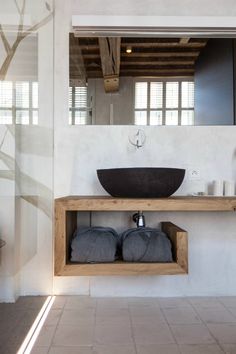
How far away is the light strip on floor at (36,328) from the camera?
1.74 meters

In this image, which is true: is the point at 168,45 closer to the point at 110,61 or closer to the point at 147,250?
the point at 110,61

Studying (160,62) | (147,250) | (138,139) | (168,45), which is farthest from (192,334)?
(168,45)

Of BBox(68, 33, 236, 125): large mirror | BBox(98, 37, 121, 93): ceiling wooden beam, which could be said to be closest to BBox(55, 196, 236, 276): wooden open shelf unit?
BBox(68, 33, 236, 125): large mirror

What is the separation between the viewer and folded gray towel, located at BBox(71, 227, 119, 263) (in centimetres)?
203

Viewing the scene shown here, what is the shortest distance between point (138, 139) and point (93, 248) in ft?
2.85

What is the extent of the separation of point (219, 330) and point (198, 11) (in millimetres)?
2101

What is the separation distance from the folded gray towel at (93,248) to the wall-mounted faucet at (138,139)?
72 cm

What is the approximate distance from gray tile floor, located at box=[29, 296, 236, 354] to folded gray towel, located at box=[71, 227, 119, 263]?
1.23ft

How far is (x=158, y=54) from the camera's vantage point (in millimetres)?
2496

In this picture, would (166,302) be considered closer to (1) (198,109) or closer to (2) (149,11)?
(1) (198,109)

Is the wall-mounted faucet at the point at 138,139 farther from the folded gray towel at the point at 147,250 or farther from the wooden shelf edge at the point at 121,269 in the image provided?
the wooden shelf edge at the point at 121,269

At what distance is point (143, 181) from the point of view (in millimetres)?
2031

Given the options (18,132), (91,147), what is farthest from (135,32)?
(18,132)

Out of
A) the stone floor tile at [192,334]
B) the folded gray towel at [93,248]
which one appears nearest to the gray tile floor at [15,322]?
the folded gray towel at [93,248]
